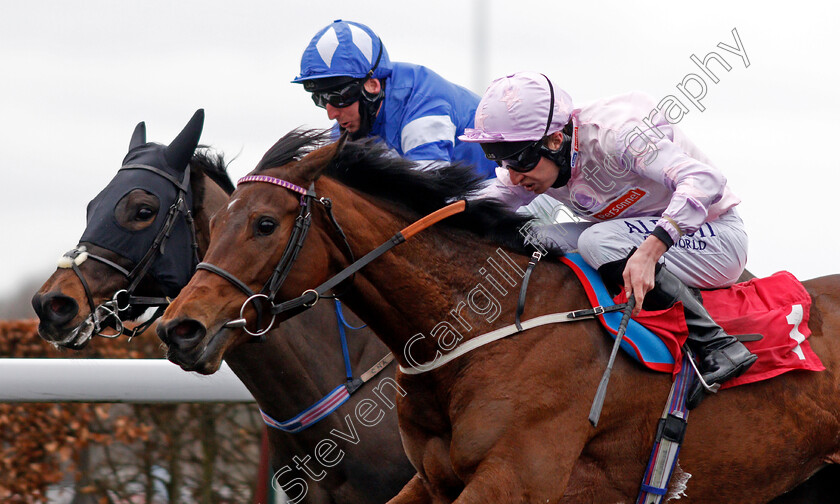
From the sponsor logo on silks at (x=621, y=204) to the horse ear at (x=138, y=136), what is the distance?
6.65ft

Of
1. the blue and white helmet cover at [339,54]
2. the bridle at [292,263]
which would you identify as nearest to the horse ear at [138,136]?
the blue and white helmet cover at [339,54]

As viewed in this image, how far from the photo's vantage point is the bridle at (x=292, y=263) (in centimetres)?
277

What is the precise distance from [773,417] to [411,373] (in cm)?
117

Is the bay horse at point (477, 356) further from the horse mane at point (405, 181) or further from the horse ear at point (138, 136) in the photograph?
the horse ear at point (138, 136)

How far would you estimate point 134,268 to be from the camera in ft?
12.3

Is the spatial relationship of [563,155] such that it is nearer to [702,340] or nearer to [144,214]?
[702,340]

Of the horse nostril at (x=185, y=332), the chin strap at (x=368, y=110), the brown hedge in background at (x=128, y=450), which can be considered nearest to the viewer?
the horse nostril at (x=185, y=332)

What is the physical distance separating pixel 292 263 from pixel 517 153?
0.81 metres

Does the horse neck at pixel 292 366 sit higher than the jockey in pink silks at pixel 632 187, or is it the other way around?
the jockey in pink silks at pixel 632 187

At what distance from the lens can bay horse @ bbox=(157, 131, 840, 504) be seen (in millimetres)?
2773

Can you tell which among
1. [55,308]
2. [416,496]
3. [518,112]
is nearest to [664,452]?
[416,496]

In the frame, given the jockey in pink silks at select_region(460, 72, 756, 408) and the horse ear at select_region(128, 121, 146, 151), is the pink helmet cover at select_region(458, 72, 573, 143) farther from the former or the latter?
the horse ear at select_region(128, 121, 146, 151)

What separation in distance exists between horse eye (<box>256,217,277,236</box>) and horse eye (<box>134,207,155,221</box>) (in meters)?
1.16

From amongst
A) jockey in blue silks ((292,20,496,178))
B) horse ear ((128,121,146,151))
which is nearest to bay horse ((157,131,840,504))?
jockey in blue silks ((292,20,496,178))
